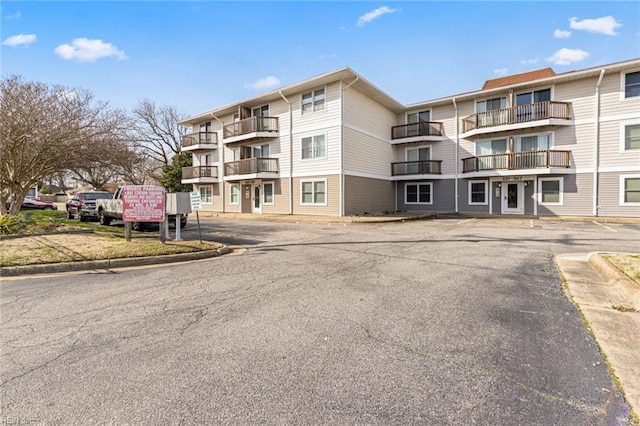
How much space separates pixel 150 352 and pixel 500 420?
3159 millimetres

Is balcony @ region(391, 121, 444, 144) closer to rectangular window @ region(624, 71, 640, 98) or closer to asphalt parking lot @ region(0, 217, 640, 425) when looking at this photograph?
rectangular window @ region(624, 71, 640, 98)

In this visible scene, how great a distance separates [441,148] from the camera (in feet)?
80.0

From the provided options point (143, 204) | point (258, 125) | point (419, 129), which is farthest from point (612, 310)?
point (258, 125)

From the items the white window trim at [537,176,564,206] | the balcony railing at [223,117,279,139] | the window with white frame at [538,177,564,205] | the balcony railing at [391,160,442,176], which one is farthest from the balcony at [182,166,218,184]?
the window with white frame at [538,177,564,205]

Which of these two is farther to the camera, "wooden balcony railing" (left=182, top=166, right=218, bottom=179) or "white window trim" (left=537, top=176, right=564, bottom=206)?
"wooden balcony railing" (left=182, top=166, right=218, bottom=179)

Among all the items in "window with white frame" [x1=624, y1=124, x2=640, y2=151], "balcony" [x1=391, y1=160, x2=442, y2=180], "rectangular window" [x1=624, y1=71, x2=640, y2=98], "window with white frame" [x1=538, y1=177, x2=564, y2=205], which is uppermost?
"rectangular window" [x1=624, y1=71, x2=640, y2=98]

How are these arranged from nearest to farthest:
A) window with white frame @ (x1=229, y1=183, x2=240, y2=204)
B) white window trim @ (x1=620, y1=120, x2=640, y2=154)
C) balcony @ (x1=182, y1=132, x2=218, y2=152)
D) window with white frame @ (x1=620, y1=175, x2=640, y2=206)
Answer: white window trim @ (x1=620, y1=120, x2=640, y2=154) < window with white frame @ (x1=620, y1=175, x2=640, y2=206) < window with white frame @ (x1=229, y1=183, x2=240, y2=204) < balcony @ (x1=182, y1=132, x2=218, y2=152)

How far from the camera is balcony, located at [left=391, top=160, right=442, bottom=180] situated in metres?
24.2

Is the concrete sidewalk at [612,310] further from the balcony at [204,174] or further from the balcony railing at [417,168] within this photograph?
the balcony at [204,174]

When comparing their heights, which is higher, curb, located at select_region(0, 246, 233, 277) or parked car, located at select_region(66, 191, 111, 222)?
parked car, located at select_region(66, 191, 111, 222)

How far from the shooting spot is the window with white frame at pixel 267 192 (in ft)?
80.2

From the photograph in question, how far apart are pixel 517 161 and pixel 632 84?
6.65 m

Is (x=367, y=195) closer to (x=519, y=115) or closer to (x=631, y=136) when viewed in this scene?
(x=519, y=115)

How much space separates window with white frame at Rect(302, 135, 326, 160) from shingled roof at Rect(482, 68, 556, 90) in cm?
1353
